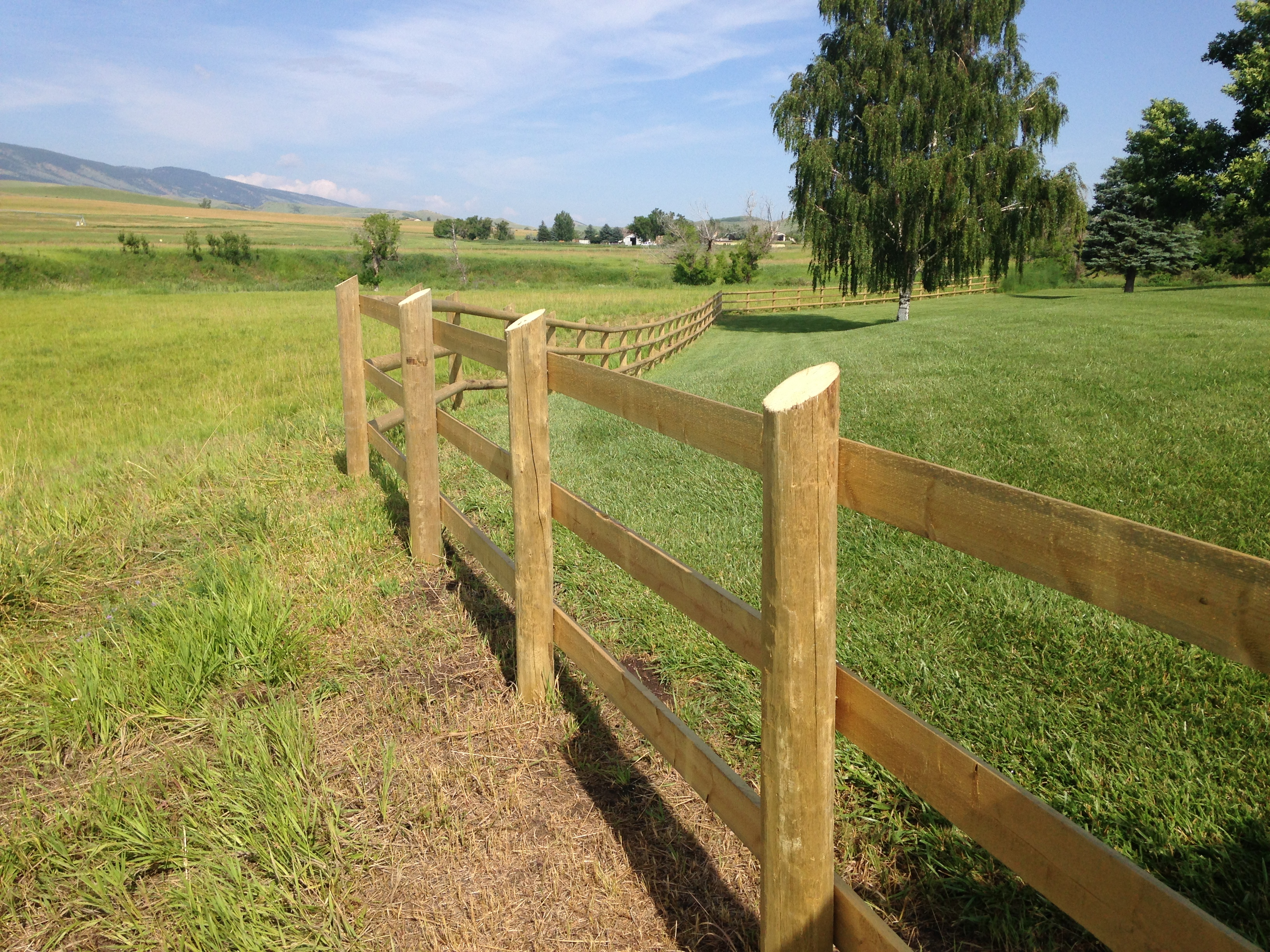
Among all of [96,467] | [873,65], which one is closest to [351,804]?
[96,467]

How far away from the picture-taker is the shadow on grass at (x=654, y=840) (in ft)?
7.76

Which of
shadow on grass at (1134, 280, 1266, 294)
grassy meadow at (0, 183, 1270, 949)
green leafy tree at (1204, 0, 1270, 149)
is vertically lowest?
grassy meadow at (0, 183, 1270, 949)

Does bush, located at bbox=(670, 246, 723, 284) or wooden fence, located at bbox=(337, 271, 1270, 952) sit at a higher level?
bush, located at bbox=(670, 246, 723, 284)

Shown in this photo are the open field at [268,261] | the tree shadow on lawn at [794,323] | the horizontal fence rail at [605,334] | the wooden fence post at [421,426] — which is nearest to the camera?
the wooden fence post at [421,426]

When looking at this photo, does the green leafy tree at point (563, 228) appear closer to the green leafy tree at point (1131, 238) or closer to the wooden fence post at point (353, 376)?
the green leafy tree at point (1131, 238)

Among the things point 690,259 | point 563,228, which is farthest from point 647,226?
point 690,259

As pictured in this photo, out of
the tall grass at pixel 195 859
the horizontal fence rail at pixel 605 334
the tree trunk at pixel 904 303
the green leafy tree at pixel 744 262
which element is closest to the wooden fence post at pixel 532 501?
the horizontal fence rail at pixel 605 334

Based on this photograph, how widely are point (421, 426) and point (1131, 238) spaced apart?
146 ft

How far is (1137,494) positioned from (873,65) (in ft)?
83.4

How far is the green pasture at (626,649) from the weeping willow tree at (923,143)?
59.3 ft

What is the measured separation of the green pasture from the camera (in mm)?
2414

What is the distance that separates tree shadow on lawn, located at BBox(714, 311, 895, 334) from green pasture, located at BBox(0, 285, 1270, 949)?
67.1 ft

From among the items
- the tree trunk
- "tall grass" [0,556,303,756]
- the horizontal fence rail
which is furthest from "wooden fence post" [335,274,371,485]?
the tree trunk

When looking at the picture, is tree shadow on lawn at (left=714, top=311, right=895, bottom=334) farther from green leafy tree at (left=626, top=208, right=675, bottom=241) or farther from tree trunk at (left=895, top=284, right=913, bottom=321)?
green leafy tree at (left=626, top=208, right=675, bottom=241)
